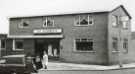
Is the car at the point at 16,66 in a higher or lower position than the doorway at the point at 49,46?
lower

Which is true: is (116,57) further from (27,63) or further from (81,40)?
(27,63)

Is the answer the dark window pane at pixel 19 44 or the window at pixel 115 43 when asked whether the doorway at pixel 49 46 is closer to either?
the dark window pane at pixel 19 44

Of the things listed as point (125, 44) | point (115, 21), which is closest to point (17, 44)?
Answer: point (115, 21)

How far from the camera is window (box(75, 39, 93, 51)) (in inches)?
1182

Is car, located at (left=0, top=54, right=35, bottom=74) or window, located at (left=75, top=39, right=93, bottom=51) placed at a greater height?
window, located at (left=75, top=39, right=93, bottom=51)

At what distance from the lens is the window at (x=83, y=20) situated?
98.9 feet

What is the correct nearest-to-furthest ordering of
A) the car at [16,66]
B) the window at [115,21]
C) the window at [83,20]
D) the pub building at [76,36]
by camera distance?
1. the car at [16,66]
2. the pub building at [76,36]
3. the window at [83,20]
4. the window at [115,21]

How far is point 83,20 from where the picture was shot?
30500 millimetres

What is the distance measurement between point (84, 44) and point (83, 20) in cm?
277

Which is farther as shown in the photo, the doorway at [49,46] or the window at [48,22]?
the window at [48,22]

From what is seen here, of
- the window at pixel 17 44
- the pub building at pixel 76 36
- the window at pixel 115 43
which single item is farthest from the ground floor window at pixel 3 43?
the window at pixel 115 43

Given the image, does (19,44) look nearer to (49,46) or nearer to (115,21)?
(49,46)

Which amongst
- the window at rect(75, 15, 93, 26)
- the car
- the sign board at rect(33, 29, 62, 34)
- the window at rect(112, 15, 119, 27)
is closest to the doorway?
the sign board at rect(33, 29, 62, 34)

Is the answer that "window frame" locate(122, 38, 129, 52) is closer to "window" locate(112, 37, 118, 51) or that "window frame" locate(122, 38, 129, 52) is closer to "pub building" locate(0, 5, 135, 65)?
"pub building" locate(0, 5, 135, 65)
